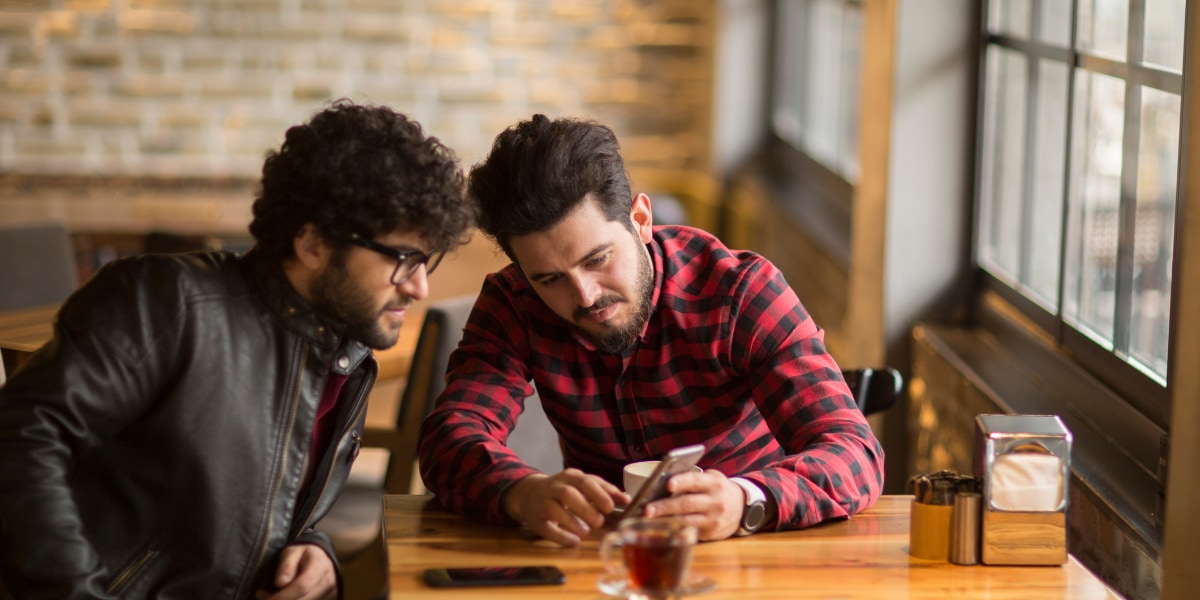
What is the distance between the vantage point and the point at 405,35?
231 inches

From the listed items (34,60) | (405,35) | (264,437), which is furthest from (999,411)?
(34,60)

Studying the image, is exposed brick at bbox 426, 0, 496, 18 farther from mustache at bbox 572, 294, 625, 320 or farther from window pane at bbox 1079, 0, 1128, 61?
mustache at bbox 572, 294, 625, 320

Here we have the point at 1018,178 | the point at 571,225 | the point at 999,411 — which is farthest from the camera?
the point at 1018,178

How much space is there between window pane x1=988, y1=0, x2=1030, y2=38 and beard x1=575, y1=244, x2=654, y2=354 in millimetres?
1463

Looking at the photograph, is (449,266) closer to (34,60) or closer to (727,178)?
(727,178)

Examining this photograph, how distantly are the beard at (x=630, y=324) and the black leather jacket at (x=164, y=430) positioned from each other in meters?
0.37

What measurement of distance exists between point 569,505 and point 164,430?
0.56 meters

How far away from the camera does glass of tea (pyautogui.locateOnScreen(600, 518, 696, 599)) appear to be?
57.7 inches

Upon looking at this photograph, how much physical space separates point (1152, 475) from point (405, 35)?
4.39 meters

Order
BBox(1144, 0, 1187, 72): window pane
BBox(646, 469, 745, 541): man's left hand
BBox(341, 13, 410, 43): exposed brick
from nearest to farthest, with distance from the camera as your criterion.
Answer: BBox(646, 469, 745, 541): man's left hand → BBox(1144, 0, 1187, 72): window pane → BBox(341, 13, 410, 43): exposed brick

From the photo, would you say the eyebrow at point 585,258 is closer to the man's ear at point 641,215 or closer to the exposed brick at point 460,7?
the man's ear at point 641,215

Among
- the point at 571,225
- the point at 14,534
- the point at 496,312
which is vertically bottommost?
the point at 14,534

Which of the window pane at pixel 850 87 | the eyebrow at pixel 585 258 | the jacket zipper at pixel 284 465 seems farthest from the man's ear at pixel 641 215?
the window pane at pixel 850 87

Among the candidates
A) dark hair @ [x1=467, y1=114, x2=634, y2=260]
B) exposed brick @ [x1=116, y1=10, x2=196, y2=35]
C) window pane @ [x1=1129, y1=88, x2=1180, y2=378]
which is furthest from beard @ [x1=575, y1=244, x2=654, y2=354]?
exposed brick @ [x1=116, y1=10, x2=196, y2=35]
